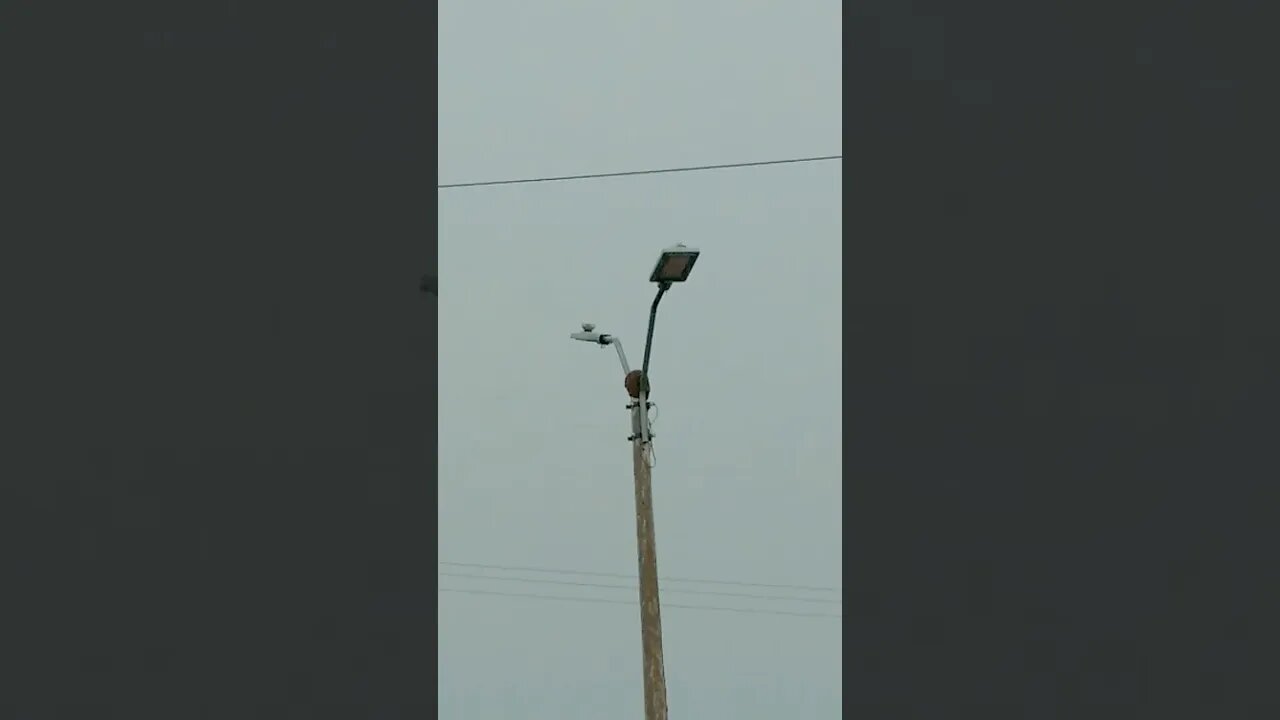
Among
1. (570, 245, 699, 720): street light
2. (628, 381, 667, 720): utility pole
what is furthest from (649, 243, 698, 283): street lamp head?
(628, 381, 667, 720): utility pole

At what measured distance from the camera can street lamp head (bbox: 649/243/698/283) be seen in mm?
7055

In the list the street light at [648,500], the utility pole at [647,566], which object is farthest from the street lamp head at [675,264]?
the utility pole at [647,566]

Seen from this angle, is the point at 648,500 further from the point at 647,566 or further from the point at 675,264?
the point at 675,264

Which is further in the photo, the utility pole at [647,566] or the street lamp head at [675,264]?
the utility pole at [647,566]

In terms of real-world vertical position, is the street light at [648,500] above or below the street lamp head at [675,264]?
below

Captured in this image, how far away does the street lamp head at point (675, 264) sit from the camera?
7.05 m

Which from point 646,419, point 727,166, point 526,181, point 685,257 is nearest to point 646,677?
point 646,419

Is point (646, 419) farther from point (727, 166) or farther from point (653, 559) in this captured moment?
point (727, 166)

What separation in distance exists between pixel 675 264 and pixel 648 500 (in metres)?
1.26

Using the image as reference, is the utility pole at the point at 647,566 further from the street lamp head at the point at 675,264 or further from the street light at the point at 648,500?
the street lamp head at the point at 675,264

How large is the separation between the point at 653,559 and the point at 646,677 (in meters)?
0.70

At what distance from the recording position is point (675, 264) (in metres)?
7.17

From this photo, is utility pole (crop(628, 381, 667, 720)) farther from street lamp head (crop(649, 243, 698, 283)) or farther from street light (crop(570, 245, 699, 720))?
street lamp head (crop(649, 243, 698, 283))

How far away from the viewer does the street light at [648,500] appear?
723 cm
